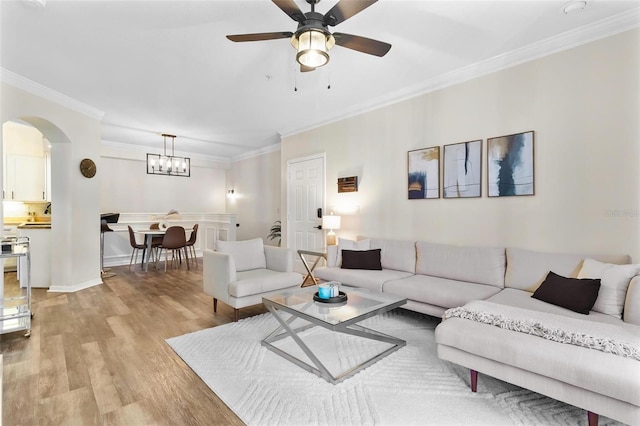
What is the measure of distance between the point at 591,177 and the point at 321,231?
369 centimetres

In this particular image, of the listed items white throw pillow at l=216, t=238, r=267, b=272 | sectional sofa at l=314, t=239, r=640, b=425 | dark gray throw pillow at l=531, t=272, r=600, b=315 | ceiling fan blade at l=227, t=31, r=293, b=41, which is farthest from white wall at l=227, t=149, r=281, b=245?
dark gray throw pillow at l=531, t=272, r=600, b=315

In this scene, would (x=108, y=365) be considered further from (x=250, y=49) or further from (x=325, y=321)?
(x=250, y=49)

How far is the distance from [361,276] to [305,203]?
2.50 metres

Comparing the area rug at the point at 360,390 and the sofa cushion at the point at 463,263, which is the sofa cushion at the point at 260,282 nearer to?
the area rug at the point at 360,390

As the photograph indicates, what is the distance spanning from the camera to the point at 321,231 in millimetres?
5453

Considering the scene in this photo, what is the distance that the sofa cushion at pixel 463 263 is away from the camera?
315 cm

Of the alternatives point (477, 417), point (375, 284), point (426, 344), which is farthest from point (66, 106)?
point (477, 417)

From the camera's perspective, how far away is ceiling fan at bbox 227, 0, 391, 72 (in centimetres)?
191

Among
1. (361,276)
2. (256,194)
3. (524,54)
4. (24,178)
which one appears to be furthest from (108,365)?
(24,178)

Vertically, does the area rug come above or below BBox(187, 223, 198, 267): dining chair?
below

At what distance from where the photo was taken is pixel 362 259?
12.9 ft

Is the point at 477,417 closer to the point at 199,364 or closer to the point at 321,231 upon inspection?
the point at 199,364

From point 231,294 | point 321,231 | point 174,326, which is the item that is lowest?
point 174,326

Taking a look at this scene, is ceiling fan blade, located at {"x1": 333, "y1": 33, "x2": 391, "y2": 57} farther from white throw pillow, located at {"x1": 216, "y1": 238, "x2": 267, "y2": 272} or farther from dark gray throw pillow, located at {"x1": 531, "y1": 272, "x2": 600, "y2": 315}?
white throw pillow, located at {"x1": 216, "y1": 238, "x2": 267, "y2": 272}
